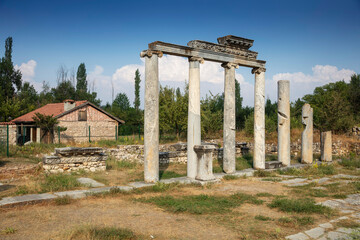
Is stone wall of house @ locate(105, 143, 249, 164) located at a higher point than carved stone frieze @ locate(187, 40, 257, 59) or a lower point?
lower

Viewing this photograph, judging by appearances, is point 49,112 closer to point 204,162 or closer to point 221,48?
point 221,48

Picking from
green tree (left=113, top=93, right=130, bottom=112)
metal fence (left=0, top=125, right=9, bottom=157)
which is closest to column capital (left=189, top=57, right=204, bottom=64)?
metal fence (left=0, top=125, right=9, bottom=157)

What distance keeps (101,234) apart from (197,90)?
6.49 metres

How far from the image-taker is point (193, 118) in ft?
32.4

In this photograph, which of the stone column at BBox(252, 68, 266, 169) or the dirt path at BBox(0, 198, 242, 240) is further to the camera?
the stone column at BBox(252, 68, 266, 169)

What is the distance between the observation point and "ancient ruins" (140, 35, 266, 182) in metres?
8.88

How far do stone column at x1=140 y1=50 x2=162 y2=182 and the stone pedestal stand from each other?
1427 millimetres

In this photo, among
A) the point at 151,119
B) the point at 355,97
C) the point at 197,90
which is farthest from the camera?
the point at 355,97

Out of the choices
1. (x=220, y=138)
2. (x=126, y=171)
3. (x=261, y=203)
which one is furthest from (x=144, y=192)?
(x=220, y=138)

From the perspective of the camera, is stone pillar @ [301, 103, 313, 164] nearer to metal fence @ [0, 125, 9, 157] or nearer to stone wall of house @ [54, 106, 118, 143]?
metal fence @ [0, 125, 9, 157]

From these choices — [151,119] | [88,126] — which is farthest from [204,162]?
[88,126]

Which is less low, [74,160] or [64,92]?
[64,92]

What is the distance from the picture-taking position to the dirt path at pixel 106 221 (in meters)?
4.88

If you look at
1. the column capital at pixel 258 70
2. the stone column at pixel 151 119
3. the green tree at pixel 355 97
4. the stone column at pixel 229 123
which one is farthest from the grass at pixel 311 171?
the green tree at pixel 355 97
